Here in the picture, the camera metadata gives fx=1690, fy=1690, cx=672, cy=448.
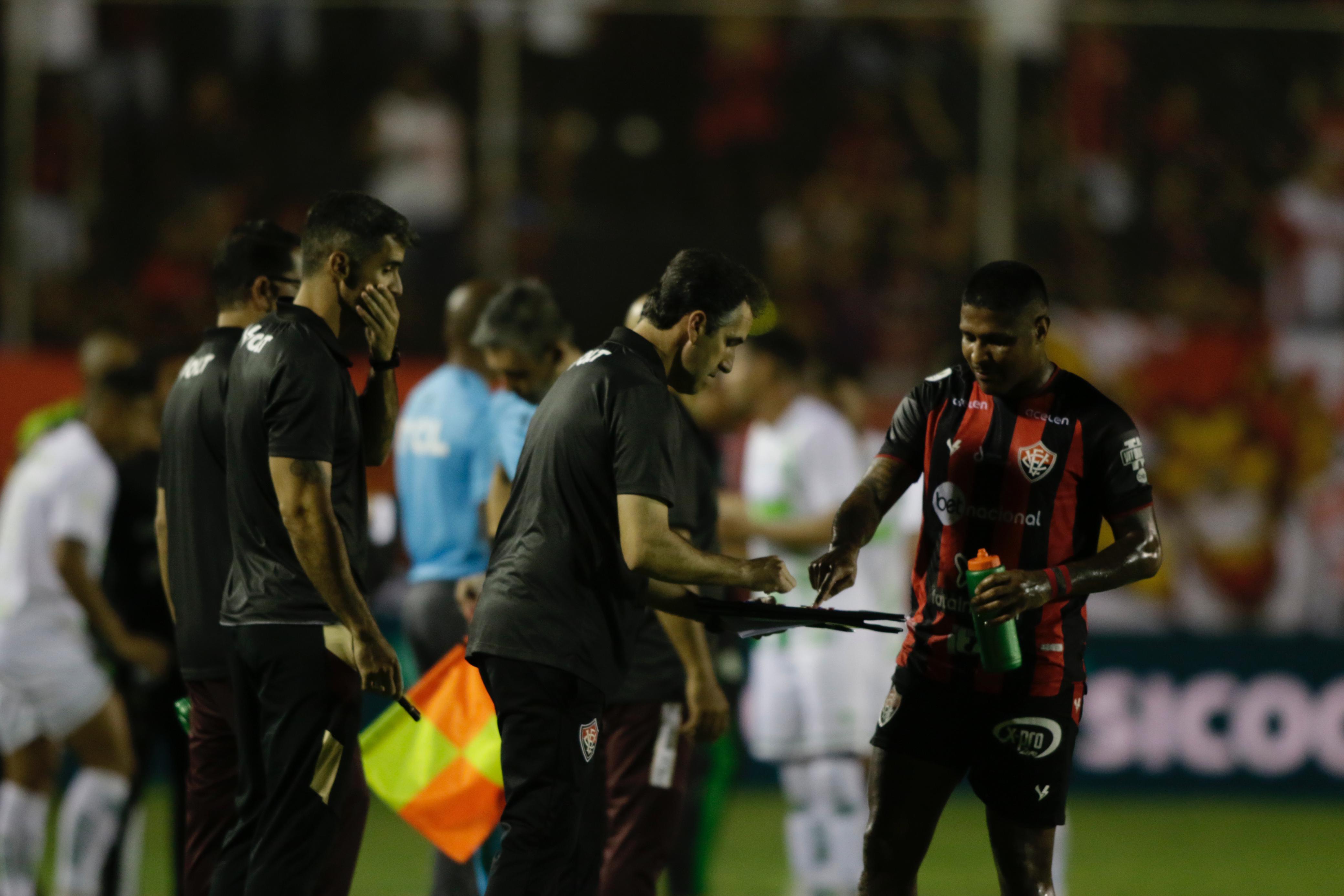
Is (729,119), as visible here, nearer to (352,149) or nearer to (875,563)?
(352,149)

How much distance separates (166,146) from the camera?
1146 centimetres

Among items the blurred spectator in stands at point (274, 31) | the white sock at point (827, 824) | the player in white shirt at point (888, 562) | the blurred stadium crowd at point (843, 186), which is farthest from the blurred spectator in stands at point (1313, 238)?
the blurred spectator in stands at point (274, 31)

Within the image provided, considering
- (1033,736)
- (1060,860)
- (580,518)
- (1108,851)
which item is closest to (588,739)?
(580,518)

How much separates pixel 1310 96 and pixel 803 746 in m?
7.10

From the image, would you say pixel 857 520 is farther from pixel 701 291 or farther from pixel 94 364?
pixel 94 364

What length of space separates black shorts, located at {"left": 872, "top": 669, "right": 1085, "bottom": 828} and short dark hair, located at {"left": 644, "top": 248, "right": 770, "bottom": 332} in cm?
117

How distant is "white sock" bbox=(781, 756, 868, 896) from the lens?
23.9 ft

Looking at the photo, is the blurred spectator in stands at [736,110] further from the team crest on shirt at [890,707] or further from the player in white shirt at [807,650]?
the team crest on shirt at [890,707]

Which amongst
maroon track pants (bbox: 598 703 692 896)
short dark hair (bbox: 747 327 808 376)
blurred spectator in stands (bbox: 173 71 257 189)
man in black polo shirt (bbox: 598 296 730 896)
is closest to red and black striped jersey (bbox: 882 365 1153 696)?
man in black polo shirt (bbox: 598 296 730 896)

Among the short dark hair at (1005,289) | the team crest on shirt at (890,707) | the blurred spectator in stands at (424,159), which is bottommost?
the team crest on shirt at (890,707)

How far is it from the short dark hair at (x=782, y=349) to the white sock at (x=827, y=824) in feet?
5.81

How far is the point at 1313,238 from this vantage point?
12023mm

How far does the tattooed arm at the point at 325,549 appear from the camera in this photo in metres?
4.40

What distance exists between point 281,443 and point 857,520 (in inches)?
62.1
